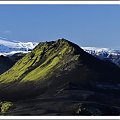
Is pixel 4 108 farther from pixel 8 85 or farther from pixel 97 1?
pixel 97 1

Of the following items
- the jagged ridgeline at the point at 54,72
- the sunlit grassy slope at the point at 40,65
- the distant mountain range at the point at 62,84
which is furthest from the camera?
the sunlit grassy slope at the point at 40,65

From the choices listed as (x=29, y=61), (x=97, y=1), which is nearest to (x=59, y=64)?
(x=29, y=61)

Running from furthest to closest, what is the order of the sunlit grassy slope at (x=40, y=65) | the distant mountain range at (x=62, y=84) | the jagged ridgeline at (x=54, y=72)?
the sunlit grassy slope at (x=40, y=65), the jagged ridgeline at (x=54, y=72), the distant mountain range at (x=62, y=84)

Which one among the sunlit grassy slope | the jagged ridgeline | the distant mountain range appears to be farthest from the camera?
the sunlit grassy slope

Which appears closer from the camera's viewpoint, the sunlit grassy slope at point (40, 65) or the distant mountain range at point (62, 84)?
the distant mountain range at point (62, 84)

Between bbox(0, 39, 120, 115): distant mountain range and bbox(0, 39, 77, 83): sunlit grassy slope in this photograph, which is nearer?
bbox(0, 39, 120, 115): distant mountain range

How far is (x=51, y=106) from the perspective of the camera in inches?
4631

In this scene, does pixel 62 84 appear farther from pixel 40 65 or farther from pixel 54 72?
pixel 40 65

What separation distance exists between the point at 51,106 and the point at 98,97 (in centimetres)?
2446

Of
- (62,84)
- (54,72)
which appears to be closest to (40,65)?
(54,72)

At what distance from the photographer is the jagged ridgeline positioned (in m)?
159

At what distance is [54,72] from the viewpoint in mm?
171250

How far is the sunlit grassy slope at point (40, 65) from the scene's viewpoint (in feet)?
581

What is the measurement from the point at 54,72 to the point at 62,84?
55.9 ft
